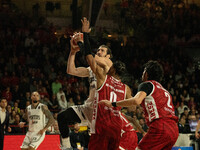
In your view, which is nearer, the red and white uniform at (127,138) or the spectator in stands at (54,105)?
the red and white uniform at (127,138)

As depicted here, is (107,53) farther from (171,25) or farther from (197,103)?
(171,25)

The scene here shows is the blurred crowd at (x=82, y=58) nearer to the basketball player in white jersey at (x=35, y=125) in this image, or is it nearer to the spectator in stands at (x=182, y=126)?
the spectator in stands at (x=182, y=126)

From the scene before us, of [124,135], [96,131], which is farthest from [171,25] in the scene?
[96,131]

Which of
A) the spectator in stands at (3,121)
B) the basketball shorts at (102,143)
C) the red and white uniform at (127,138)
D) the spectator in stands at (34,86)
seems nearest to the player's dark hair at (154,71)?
the basketball shorts at (102,143)

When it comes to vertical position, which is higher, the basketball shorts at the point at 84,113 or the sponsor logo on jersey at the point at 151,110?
the sponsor logo on jersey at the point at 151,110

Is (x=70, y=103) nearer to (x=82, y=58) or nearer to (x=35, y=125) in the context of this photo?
(x=82, y=58)

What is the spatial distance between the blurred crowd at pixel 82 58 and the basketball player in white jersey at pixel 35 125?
85.5 inches

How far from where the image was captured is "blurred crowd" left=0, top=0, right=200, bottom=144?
1283 cm

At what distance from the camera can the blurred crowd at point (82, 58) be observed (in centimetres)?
1283

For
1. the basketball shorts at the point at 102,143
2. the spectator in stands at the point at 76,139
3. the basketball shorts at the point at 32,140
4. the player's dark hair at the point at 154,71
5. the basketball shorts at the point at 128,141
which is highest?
the player's dark hair at the point at 154,71

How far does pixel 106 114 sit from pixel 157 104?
0.86 meters

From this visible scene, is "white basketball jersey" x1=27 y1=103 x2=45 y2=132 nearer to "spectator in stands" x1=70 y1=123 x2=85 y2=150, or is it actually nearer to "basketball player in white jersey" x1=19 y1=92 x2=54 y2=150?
"basketball player in white jersey" x1=19 y1=92 x2=54 y2=150

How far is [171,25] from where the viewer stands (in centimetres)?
1830

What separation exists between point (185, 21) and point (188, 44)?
1.28 meters
